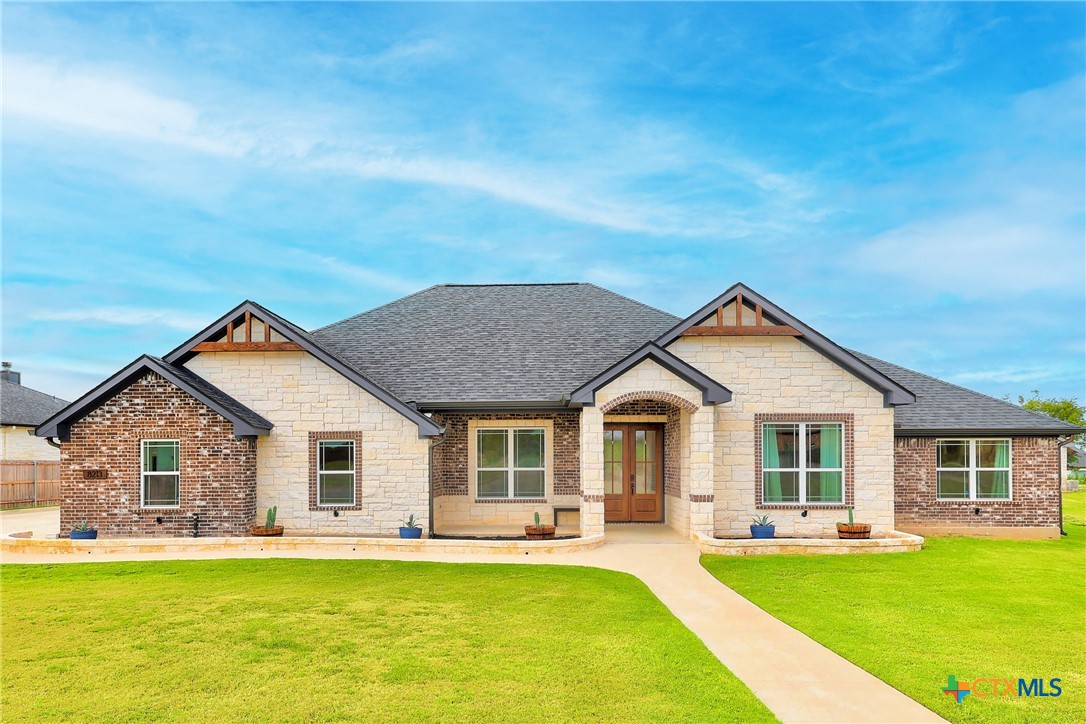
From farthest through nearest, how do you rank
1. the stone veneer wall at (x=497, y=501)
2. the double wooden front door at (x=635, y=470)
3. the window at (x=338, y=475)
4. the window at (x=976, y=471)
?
the double wooden front door at (x=635, y=470), the stone veneer wall at (x=497, y=501), the window at (x=976, y=471), the window at (x=338, y=475)

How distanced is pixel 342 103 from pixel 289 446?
28.4 ft

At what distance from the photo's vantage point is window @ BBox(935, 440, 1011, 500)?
17.8 metres

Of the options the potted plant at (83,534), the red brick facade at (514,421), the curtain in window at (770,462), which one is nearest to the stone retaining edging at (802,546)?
the curtain in window at (770,462)

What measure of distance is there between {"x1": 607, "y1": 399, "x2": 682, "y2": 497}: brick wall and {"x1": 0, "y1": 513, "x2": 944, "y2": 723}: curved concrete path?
1863 mm

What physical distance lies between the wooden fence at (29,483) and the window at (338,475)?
15.1m

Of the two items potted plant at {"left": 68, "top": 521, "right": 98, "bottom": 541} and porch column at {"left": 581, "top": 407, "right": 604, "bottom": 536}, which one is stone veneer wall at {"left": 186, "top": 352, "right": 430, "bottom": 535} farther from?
porch column at {"left": 581, "top": 407, "right": 604, "bottom": 536}

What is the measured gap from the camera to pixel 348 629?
8648mm

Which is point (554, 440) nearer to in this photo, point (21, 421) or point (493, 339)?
point (493, 339)

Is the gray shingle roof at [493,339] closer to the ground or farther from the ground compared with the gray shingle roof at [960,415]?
farther from the ground

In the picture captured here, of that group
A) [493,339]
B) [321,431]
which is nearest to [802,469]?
[493,339]

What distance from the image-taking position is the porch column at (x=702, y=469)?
49.9 feet

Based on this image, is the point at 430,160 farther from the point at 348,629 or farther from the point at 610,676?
the point at 610,676

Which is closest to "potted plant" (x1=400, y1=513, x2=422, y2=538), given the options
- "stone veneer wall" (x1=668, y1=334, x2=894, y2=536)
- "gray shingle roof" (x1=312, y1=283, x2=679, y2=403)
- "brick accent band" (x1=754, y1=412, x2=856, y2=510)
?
"gray shingle roof" (x1=312, y1=283, x2=679, y2=403)

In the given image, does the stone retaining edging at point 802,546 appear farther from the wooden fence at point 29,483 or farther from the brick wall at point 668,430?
the wooden fence at point 29,483
